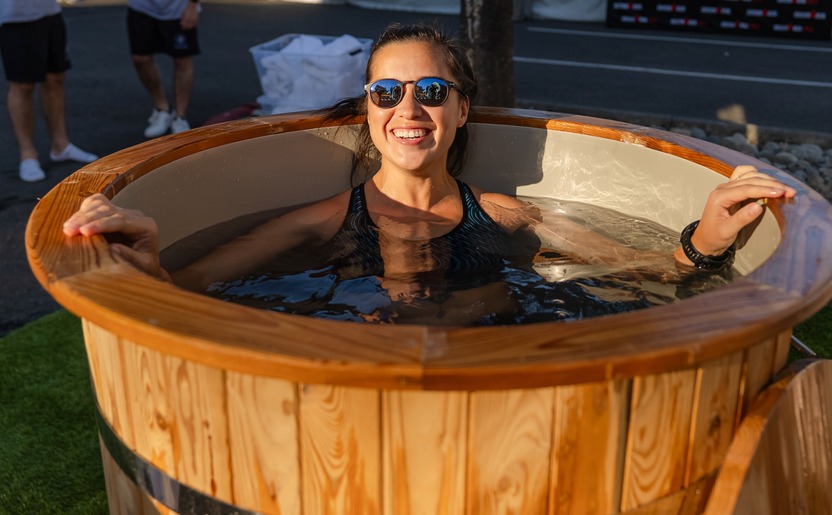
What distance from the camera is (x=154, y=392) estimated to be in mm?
1606

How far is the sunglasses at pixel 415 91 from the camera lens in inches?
105

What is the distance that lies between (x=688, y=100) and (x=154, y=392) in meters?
6.55

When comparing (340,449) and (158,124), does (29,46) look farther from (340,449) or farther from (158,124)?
(340,449)

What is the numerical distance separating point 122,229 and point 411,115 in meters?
1.00

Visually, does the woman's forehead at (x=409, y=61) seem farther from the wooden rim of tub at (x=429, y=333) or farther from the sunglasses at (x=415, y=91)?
the wooden rim of tub at (x=429, y=333)

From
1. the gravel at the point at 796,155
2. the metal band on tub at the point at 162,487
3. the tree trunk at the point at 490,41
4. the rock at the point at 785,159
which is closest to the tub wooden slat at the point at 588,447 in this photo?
the metal band on tub at the point at 162,487

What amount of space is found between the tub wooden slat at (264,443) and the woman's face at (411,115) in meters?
1.36

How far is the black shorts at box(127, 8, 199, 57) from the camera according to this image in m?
6.23

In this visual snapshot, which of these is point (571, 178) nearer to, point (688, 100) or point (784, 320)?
point (784, 320)

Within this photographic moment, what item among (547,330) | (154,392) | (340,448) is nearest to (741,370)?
(547,330)

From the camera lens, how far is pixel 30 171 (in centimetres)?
547

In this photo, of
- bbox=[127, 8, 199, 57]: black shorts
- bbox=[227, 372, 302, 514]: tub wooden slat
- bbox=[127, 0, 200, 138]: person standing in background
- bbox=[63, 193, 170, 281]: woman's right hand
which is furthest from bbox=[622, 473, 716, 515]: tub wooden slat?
bbox=[127, 8, 199, 57]: black shorts

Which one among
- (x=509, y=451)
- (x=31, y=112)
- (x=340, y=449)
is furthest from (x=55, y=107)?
(x=509, y=451)

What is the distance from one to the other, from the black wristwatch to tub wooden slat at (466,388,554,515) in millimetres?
1233
